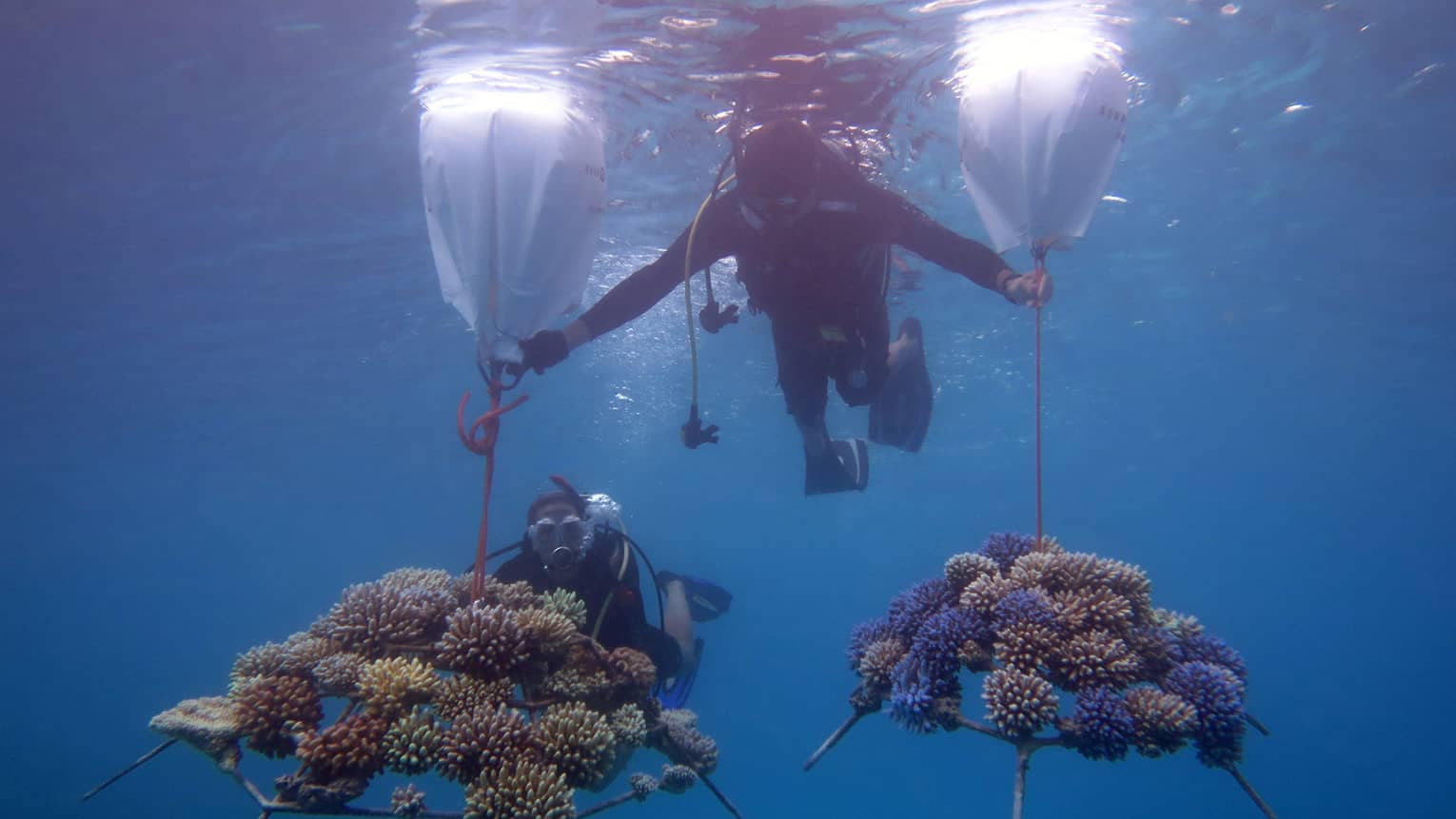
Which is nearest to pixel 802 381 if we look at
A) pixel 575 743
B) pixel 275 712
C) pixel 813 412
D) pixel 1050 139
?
pixel 813 412

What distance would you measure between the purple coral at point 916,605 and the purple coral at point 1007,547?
1.48 feet

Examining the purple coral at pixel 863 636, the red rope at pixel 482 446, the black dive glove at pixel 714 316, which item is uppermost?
the black dive glove at pixel 714 316

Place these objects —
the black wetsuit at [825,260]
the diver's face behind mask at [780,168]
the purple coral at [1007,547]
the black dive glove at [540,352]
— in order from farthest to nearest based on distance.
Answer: the black wetsuit at [825,260]
the diver's face behind mask at [780,168]
the black dive glove at [540,352]
the purple coral at [1007,547]

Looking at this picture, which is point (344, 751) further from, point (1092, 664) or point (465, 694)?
point (1092, 664)

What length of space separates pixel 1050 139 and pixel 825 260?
2367mm

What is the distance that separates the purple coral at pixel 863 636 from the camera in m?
4.58

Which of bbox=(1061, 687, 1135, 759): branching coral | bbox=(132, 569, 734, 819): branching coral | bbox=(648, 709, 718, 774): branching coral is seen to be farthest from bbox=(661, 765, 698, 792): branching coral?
bbox=(1061, 687, 1135, 759): branching coral

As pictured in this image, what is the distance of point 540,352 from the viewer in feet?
17.5

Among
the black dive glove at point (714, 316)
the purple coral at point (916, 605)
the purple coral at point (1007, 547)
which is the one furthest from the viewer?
the black dive glove at point (714, 316)

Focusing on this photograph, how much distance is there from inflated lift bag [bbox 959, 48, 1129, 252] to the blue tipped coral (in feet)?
8.61

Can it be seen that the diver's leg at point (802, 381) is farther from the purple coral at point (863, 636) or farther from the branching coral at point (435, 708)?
the branching coral at point (435, 708)

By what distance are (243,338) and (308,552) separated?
232 ft

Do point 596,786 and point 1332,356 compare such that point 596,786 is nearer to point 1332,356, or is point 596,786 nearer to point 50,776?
point 1332,356

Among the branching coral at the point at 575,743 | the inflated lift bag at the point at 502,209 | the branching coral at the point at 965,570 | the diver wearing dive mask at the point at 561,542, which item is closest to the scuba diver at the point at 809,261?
the inflated lift bag at the point at 502,209
